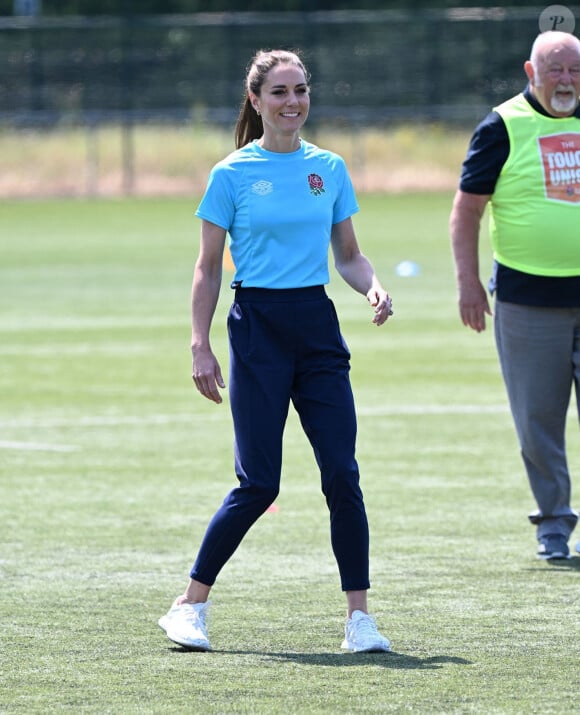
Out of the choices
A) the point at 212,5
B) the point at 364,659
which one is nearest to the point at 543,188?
the point at 364,659

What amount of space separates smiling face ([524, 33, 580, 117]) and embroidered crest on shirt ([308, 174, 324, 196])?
174cm

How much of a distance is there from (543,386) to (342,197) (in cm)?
190

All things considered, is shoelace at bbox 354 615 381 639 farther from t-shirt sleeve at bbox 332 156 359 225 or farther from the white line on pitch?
the white line on pitch

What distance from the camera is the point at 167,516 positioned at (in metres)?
8.92

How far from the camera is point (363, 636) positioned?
6.06m

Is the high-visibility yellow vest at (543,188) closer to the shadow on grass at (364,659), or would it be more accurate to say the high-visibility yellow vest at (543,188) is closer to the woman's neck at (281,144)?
the woman's neck at (281,144)

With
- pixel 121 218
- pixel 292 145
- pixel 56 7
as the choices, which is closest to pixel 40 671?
pixel 292 145

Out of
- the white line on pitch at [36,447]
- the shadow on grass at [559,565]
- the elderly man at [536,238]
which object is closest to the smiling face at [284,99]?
the elderly man at [536,238]

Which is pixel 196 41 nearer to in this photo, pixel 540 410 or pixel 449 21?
pixel 449 21

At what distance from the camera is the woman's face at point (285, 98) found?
20.2 feet

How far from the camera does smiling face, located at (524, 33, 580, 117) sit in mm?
7520

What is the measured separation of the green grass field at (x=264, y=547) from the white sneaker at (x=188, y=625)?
0.05m

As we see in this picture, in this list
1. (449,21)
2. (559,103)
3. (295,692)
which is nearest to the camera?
(295,692)

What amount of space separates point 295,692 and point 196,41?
1726 inches
